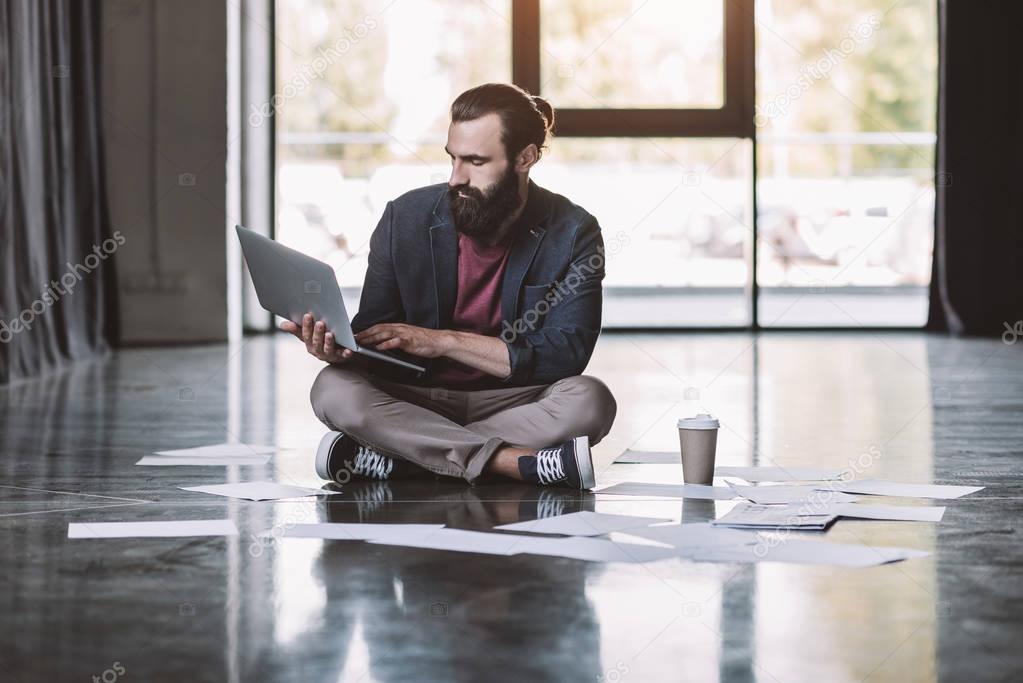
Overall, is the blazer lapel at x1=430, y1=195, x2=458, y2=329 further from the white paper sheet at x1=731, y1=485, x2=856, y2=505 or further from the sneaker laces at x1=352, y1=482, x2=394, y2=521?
the white paper sheet at x1=731, y1=485, x2=856, y2=505

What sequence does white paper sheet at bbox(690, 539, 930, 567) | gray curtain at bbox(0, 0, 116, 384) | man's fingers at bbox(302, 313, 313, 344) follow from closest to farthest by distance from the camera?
white paper sheet at bbox(690, 539, 930, 567) < man's fingers at bbox(302, 313, 313, 344) < gray curtain at bbox(0, 0, 116, 384)

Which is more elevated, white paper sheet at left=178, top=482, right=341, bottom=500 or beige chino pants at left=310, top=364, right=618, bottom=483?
beige chino pants at left=310, top=364, right=618, bottom=483

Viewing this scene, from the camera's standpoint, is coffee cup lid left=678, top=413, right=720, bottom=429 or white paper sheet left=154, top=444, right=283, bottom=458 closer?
coffee cup lid left=678, top=413, right=720, bottom=429

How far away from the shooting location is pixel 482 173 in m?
2.48

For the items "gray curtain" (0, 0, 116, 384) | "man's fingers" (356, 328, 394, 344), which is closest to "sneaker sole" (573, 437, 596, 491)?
"man's fingers" (356, 328, 394, 344)

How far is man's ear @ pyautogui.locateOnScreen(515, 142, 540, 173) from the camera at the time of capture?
8.22 feet

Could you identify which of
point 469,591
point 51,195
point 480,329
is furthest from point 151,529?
point 51,195

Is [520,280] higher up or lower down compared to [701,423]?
higher up

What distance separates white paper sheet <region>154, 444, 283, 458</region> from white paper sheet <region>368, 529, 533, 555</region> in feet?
3.44

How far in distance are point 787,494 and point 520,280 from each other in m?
0.63

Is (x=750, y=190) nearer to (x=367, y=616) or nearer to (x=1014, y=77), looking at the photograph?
(x=1014, y=77)

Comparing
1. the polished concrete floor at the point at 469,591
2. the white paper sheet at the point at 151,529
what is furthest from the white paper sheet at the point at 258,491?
the white paper sheet at the point at 151,529

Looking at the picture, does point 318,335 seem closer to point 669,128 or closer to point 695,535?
point 695,535

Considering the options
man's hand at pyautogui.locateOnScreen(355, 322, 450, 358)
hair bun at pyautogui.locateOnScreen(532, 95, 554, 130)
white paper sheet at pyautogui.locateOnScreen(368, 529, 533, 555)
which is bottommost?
white paper sheet at pyautogui.locateOnScreen(368, 529, 533, 555)
